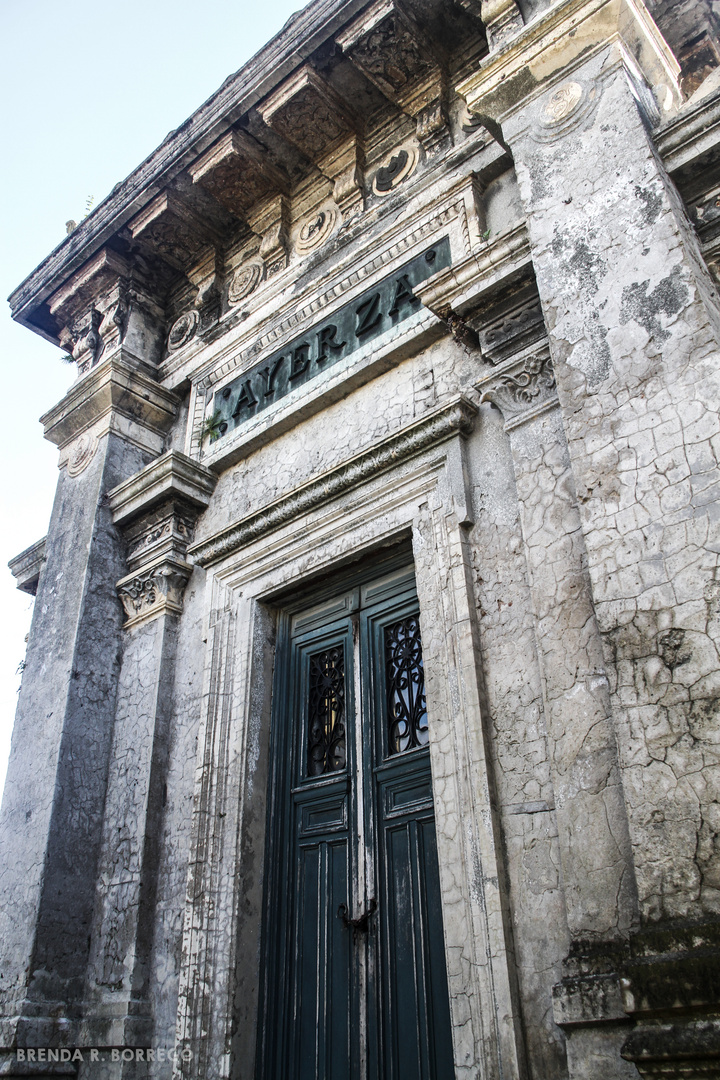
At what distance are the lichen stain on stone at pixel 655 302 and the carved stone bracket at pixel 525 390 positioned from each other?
0.69m

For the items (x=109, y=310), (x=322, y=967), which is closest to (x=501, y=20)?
(x=109, y=310)

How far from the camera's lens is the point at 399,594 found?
15.3 ft

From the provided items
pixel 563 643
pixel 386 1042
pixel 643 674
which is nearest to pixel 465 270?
pixel 563 643

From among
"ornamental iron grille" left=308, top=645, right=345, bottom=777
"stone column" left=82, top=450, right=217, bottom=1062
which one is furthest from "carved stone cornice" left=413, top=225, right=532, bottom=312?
"stone column" left=82, top=450, right=217, bottom=1062

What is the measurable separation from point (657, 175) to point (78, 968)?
5.24 meters

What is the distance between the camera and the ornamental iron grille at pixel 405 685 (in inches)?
168

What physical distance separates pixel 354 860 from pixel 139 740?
188 centimetres

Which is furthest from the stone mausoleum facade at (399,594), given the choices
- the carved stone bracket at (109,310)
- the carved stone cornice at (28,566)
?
the carved stone cornice at (28,566)

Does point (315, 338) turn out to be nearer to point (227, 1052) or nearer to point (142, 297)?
point (142, 297)

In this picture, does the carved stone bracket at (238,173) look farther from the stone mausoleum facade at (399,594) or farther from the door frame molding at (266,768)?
the door frame molding at (266,768)

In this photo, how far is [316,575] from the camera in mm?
5008

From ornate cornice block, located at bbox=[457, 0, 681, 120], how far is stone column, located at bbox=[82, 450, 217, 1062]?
10.3 feet

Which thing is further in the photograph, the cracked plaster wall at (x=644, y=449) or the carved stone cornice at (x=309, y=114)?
the carved stone cornice at (x=309, y=114)

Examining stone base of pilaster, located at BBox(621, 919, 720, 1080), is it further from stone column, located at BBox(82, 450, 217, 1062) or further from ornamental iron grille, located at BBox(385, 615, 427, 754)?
stone column, located at BBox(82, 450, 217, 1062)
